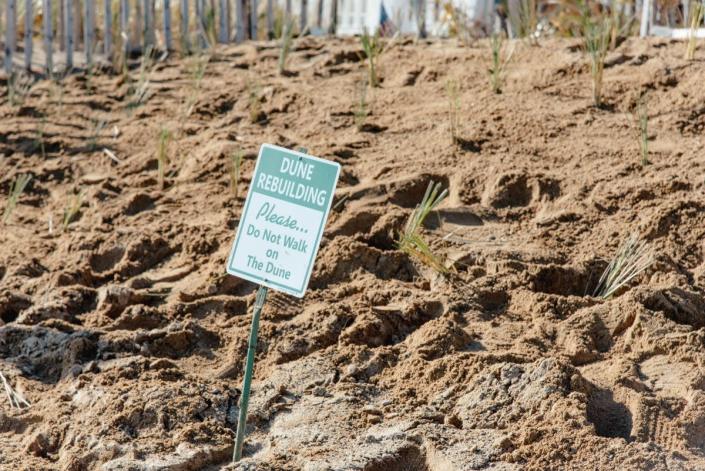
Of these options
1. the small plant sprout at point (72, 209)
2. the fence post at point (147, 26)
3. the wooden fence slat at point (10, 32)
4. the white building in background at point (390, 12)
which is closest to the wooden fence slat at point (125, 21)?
the fence post at point (147, 26)

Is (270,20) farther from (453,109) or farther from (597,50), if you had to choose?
(597,50)

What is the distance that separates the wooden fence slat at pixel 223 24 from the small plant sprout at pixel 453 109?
7.03 feet

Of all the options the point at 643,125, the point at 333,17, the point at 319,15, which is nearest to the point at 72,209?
the point at 643,125

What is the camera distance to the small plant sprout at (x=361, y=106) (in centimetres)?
571

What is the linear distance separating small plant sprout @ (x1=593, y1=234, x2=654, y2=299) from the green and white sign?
1.42m

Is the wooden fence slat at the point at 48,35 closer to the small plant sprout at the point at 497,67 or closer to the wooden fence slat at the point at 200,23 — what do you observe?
the wooden fence slat at the point at 200,23

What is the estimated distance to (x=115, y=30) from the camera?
7.41m

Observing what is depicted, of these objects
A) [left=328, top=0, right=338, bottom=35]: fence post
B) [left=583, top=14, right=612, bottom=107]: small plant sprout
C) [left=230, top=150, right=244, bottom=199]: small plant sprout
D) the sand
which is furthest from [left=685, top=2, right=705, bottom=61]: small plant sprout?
[left=328, top=0, right=338, bottom=35]: fence post

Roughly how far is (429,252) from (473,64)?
203 centimetres

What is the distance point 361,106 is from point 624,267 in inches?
72.7

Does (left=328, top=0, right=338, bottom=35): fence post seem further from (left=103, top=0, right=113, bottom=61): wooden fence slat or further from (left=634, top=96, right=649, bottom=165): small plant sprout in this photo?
(left=634, top=96, right=649, bottom=165): small plant sprout

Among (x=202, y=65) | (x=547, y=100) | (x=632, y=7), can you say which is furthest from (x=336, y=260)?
(x=632, y=7)

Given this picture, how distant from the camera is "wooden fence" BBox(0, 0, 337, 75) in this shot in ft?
23.3

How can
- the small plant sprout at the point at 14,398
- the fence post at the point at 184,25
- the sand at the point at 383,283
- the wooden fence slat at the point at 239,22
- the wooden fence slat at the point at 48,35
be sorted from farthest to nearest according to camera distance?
the wooden fence slat at the point at 239,22 → the fence post at the point at 184,25 → the wooden fence slat at the point at 48,35 → the small plant sprout at the point at 14,398 → the sand at the point at 383,283
